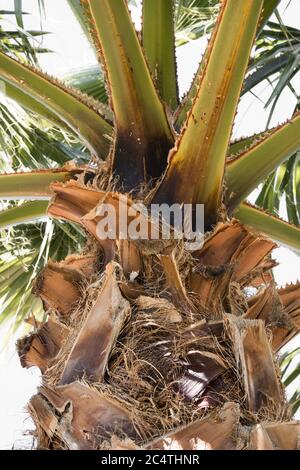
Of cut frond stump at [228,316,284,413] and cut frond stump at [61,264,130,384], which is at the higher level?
cut frond stump at [61,264,130,384]

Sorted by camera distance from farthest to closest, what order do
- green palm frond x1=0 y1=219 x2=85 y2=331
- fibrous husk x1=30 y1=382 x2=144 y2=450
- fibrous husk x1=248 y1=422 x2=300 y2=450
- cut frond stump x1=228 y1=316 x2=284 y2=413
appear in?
green palm frond x1=0 y1=219 x2=85 y2=331
cut frond stump x1=228 y1=316 x2=284 y2=413
fibrous husk x1=30 y1=382 x2=144 y2=450
fibrous husk x1=248 y1=422 x2=300 y2=450

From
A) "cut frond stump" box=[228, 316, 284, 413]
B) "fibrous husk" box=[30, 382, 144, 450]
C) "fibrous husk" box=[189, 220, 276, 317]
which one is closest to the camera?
"fibrous husk" box=[30, 382, 144, 450]

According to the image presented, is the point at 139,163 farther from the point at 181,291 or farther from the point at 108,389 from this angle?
the point at 108,389

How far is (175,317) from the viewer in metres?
2.22

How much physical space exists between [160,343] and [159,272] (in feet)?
0.82

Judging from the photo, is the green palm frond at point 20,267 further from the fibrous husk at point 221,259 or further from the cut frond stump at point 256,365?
the cut frond stump at point 256,365

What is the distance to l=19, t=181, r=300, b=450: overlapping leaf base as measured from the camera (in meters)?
1.93

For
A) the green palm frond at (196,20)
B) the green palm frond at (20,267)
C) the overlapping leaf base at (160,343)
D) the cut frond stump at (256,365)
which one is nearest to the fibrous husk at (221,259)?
the overlapping leaf base at (160,343)

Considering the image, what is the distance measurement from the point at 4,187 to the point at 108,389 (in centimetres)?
96

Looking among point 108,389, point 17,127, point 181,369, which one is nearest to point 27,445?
point 108,389

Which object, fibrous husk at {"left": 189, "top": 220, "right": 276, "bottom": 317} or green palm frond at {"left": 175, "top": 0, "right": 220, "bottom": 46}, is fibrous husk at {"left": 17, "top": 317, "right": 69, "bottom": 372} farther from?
green palm frond at {"left": 175, "top": 0, "right": 220, "bottom": 46}

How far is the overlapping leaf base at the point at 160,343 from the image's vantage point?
6.32ft

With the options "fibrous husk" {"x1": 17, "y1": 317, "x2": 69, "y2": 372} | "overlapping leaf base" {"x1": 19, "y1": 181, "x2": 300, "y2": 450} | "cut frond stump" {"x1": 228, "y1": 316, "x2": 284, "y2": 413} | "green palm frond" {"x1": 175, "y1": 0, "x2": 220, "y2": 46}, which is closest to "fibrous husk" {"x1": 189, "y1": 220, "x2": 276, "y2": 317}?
"overlapping leaf base" {"x1": 19, "y1": 181, "x2": 300, "y2": 450}

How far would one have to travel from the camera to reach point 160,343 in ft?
7.15
